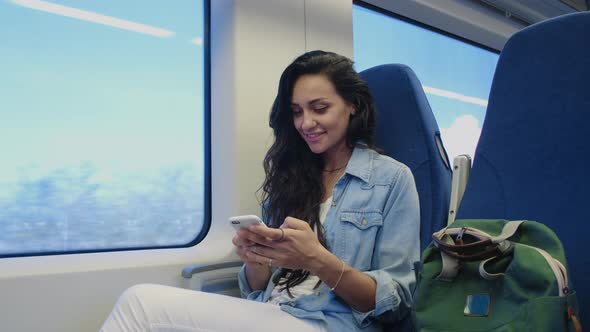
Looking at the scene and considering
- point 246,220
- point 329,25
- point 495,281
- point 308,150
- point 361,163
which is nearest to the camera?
point 495,281

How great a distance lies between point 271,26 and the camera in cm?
202

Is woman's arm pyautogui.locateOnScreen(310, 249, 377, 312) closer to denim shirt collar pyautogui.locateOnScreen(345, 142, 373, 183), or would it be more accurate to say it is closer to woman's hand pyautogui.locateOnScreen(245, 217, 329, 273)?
woman's hand pyautogui.locateOnScreen(245, 217, 329, 273)

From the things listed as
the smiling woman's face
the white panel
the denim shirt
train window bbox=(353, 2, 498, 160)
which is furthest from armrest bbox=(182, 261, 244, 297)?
train window bbox=(353, 2, 498, 160)

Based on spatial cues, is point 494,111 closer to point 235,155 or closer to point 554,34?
point 554,34

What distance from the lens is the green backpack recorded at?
2.81ft

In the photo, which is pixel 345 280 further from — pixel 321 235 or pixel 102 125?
pixel 102 125

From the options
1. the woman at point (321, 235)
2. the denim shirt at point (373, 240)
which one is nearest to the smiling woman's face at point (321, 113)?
the woman at point (321, 235)

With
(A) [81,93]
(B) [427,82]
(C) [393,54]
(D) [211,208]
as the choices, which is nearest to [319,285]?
(D) [211,208]

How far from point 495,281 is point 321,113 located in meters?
0.74

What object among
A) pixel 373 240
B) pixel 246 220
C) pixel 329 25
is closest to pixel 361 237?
pixel 373 240

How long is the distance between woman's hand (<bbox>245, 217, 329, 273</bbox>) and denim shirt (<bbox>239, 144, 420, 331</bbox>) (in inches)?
5.8

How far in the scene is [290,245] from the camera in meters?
1.13

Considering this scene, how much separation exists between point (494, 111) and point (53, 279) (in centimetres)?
142

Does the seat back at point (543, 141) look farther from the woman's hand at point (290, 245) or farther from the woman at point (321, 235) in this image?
the woman's hand at point (290, 245)
